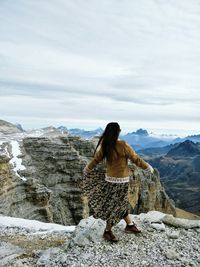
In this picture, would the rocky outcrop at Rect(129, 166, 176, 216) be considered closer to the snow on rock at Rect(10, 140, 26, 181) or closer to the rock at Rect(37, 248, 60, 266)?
the snow on rock at Rect(10, 140, 26, 181)

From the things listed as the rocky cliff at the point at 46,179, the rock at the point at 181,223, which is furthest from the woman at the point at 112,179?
the rocky cliff at the point at 46,179

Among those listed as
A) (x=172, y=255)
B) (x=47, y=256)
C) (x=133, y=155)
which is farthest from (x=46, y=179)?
(x=172, y=255)

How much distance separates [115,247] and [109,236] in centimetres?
55

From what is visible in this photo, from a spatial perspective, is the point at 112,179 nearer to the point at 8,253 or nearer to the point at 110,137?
the point at 110,137

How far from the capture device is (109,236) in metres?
12.2

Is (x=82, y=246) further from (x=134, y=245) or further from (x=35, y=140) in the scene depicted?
(x=35, y=140)

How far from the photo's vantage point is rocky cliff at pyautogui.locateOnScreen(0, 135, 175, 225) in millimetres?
37875

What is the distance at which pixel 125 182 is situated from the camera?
1219cm

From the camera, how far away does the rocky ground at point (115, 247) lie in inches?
429

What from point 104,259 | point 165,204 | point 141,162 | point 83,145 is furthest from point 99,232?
point 165,204

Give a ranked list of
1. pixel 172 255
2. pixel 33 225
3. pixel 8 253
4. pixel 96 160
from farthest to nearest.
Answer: pixel 33 225, pixel 8 253, pixel 96 160, pixel 172 255

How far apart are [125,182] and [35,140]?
144 ft

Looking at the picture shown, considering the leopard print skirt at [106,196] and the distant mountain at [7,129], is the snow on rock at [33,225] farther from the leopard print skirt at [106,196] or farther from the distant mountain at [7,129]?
the distant mountain at [7,129]

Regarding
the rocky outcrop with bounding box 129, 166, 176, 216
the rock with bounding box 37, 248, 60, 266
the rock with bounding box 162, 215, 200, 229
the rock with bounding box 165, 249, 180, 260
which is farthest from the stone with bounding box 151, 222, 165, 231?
the rocky outcrop with bounding box 129, 166, 176, 216
